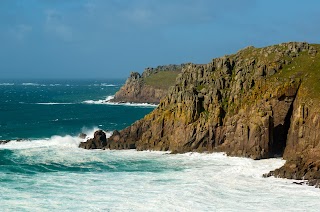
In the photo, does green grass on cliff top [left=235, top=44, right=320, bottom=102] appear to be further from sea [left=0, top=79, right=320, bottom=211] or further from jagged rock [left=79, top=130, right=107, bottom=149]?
jagged rock [left=79, top=130, right=107, bottom=149]

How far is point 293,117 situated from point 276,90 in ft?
19.2

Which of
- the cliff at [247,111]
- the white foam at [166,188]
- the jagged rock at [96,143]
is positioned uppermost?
the cliff at [247,111]

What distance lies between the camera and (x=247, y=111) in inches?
2987

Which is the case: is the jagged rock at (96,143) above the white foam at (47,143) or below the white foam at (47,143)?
above

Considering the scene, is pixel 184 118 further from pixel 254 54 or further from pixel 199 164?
pixel 254 54

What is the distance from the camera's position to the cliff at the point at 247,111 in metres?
68.5

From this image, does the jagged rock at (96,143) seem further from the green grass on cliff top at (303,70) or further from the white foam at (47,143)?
the green grass on cliff top at (303,70)

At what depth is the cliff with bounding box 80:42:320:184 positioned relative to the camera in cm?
6850

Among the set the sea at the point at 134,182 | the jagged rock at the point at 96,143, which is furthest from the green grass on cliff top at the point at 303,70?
the jagged rock at the point at 96,143

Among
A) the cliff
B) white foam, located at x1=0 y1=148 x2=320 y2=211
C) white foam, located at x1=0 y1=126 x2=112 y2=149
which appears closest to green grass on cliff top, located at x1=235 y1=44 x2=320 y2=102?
the cliff

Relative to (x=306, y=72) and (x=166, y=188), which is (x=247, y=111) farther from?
(x=166, y=188)

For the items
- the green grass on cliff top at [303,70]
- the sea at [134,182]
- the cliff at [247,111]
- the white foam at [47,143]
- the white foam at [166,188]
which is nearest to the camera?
the white foam at [166,188]

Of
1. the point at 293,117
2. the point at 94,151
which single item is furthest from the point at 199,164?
the point at 94,151

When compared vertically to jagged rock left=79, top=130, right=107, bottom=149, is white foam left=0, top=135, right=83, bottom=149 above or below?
below
